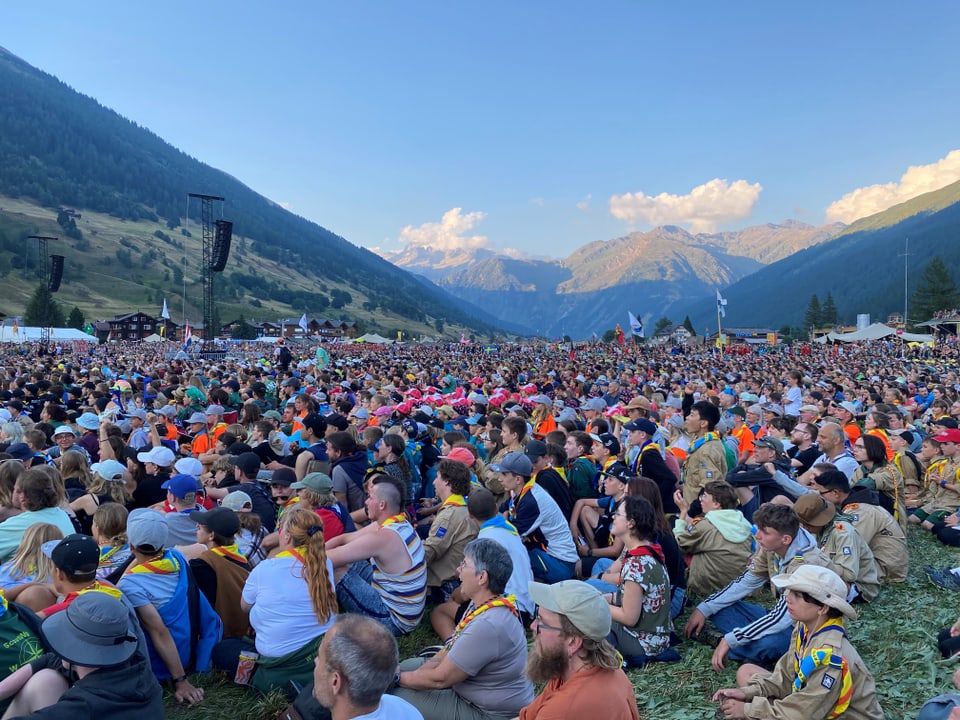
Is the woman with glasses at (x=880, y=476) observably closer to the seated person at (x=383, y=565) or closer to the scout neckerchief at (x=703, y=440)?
the scout neckerchief at (x=703, y=440)

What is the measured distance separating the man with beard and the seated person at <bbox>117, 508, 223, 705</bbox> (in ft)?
7.99

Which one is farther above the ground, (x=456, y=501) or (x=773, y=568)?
(x=773, y=568)

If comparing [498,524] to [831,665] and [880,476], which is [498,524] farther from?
[880,476]

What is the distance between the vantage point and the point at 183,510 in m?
5.12

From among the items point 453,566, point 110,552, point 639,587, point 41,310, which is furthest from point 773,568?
point 41,310

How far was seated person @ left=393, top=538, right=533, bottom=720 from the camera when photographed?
132 inches

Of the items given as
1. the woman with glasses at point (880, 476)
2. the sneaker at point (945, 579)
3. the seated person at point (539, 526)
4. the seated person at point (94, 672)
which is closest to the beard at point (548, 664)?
the seated person at point (94, 672)

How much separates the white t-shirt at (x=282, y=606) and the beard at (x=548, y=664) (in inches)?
66.1

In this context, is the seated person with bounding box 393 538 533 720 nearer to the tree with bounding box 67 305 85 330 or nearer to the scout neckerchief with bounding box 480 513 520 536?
the scout neckerchief with bounding box 480 513 520 536

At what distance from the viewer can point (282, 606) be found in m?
3.82

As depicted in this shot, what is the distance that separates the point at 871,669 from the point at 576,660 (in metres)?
3.06

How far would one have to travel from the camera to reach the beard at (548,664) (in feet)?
8.90

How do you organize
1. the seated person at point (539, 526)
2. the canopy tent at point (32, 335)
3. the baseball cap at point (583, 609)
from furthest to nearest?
1. the canopy tent at point (32, 335)
2. the seated person at point (539, 526)
3. the baseball cap at point (583, 609)

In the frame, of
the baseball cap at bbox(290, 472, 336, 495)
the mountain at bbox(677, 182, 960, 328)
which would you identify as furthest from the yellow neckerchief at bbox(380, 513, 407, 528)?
the mountain at bbox(677, 182, 960, 328)
